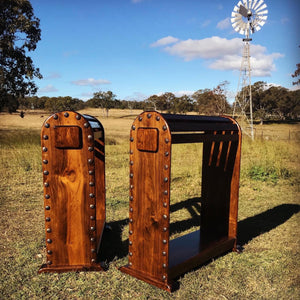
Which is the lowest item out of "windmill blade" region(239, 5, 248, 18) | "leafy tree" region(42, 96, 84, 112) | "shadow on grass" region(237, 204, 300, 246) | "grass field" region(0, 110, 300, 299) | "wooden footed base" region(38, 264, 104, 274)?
"shadow on grass" region(237, 204, 300, 246)

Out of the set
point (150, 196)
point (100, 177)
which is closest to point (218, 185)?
point (150, 196)

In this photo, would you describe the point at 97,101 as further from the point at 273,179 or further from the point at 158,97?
the point at 273,179

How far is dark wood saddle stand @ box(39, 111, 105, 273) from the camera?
2957 millimetres

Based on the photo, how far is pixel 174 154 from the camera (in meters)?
13.1

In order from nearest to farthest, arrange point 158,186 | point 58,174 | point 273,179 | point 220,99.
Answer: point 158,186, point 58,174, point 273,179, point 220,99

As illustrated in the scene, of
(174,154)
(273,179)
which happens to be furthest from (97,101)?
(273,179)

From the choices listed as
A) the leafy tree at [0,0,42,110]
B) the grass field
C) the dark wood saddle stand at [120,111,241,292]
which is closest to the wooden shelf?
the dark wood saddle stand at [120,111,241,292]

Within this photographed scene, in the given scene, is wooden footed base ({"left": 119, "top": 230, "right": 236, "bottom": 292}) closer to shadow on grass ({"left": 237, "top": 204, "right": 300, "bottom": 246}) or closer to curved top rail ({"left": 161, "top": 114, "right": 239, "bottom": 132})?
shadow on grass ({"left": 237, "top": 204, "right": 300, "bottom": 246})

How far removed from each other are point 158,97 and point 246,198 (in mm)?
76472

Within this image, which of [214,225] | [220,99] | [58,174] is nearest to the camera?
[58,174]

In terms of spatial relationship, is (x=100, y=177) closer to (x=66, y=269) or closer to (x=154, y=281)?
(x=66, y=269)

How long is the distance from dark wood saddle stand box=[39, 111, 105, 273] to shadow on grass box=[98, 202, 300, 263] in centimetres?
51

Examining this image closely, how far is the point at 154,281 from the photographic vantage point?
2.95m

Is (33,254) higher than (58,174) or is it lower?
lower
